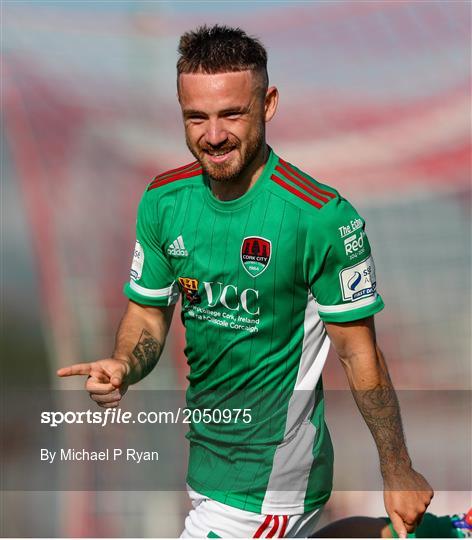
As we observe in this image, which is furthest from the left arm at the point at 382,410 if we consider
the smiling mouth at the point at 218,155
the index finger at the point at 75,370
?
the index finger at the point at 75,370

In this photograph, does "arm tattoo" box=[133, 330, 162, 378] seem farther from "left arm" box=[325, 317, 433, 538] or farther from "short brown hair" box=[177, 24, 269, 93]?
"short brown hair" box=[177, 24, 269, 93]

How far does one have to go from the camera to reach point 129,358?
322cm

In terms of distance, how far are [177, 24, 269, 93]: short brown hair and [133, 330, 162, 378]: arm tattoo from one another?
934 millimetres

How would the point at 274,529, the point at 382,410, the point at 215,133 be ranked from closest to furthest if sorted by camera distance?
the point at 215,133
the point at 382,410
the point at 274,529

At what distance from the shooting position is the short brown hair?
9.81ft

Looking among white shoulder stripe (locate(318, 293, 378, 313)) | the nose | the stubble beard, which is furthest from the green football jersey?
the nose

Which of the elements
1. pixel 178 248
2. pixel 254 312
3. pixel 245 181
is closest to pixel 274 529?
pixel 254 312

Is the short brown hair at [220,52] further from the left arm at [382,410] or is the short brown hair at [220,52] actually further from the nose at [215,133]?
the left arm at [382,410]

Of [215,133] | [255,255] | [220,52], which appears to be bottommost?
[255,255]

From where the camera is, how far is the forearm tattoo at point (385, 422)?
10.0 ft

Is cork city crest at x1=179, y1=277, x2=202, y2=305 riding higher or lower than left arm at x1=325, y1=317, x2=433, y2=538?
higher

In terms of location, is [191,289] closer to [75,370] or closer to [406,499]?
[75,370]

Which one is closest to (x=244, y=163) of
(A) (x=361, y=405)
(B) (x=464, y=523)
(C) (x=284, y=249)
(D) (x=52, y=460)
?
(C) (x=284, y=249)

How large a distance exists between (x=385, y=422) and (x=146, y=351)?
85 centimetres
